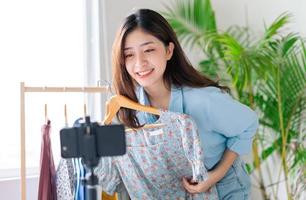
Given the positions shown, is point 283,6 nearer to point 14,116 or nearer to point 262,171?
point 262,171

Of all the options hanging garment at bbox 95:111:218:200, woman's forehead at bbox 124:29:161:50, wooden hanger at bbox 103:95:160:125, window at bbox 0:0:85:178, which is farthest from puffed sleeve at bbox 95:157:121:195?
window at bbox 0:0:85:178

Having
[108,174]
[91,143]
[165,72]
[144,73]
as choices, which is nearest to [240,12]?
[165,72]

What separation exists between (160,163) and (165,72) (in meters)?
0.27

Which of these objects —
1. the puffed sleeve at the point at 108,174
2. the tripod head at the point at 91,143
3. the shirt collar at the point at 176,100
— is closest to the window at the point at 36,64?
the puffed sleeve at the point at 108,174

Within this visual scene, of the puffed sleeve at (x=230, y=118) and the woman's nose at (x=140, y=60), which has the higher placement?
the woman's nose at (x=140, y=60)

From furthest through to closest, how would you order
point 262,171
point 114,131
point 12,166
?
point 262,171 < point 12,166 < point 114,131

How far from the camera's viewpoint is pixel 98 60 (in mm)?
1761

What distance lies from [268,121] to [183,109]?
84cm

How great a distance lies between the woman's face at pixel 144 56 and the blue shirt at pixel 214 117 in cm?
9

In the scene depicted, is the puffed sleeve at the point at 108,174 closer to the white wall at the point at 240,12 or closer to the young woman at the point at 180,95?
the young woman at the point at 180,95

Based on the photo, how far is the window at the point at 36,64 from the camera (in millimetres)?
1675

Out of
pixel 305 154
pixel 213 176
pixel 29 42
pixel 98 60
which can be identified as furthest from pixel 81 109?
pixel 305 154

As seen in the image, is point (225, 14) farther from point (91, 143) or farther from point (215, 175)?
point (91, 143)

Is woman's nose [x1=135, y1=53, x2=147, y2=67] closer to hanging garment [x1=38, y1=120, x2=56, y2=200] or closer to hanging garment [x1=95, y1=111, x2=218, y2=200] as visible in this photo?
hanging garment [x1=95, y1=111, x2=218, y2=200]
